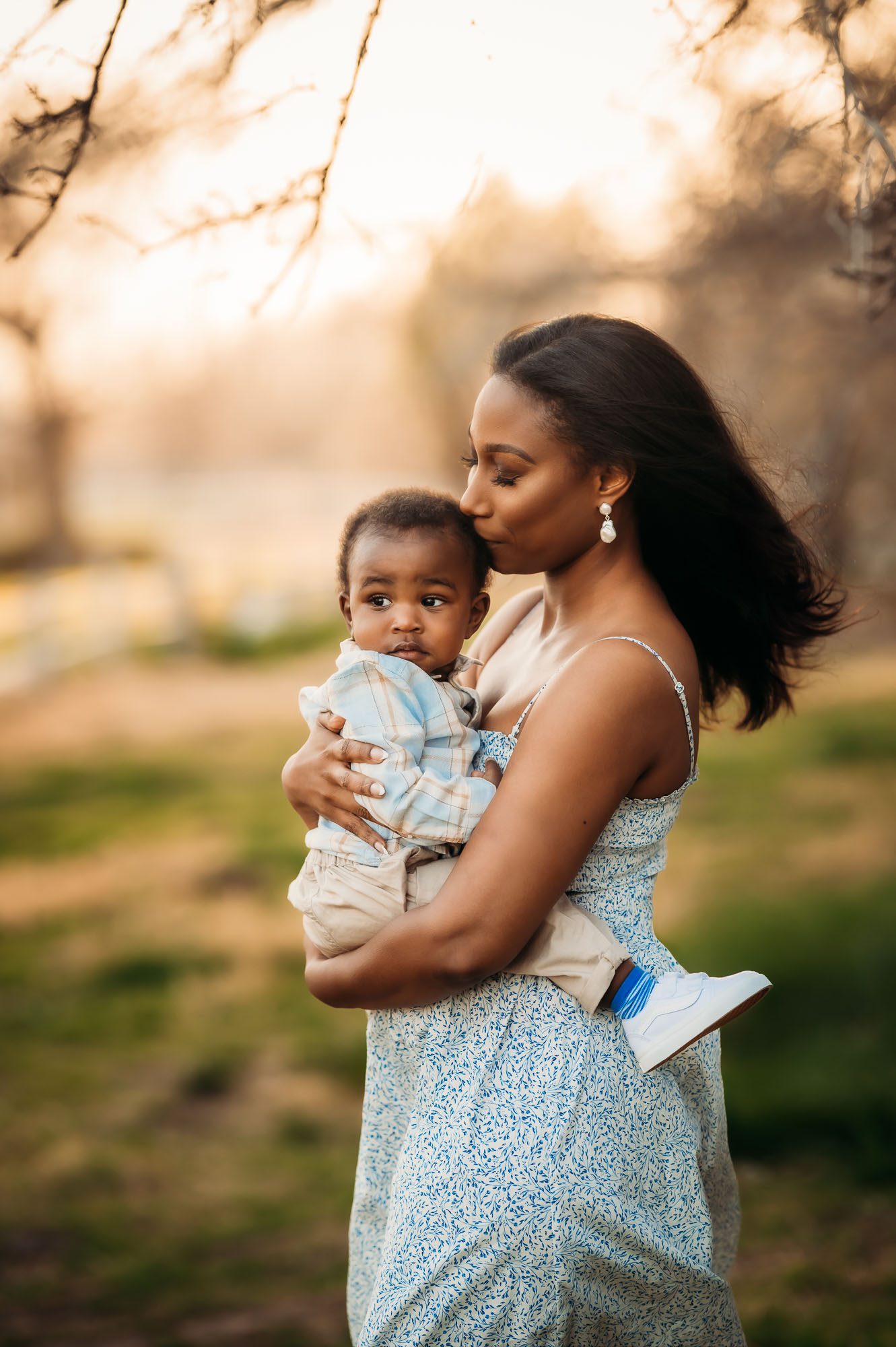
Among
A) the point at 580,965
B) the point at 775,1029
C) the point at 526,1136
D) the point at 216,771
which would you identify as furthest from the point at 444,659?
the point at 216,771

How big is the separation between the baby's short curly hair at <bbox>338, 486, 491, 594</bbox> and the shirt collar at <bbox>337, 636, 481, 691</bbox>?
126 mm

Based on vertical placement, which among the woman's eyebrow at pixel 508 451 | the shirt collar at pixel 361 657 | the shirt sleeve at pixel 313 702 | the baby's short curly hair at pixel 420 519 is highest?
the woman's eyebrow at pixel 508 451

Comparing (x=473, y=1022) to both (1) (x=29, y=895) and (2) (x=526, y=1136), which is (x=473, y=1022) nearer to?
(2) (x=526, y=1136)

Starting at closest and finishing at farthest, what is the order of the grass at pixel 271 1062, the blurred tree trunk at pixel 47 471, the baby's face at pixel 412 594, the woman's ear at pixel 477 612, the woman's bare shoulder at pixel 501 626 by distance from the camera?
the baby's face at pixel 412 594 < the woman's ear at pixel 477 612 < the woman's bare shoulder at pixel 501 626 < the grass at pixel 271 1062 < the blurred tree trunk at pixel 47 471

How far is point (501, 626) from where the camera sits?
2340 millimetres

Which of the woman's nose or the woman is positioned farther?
the woman's nose

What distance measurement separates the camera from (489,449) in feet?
6.01

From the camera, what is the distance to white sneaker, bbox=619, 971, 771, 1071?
1.67 m

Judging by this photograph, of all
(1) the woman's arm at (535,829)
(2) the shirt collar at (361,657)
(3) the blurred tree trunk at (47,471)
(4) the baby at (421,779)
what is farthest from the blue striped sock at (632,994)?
(3) the blurred tree trunk at (47,471)

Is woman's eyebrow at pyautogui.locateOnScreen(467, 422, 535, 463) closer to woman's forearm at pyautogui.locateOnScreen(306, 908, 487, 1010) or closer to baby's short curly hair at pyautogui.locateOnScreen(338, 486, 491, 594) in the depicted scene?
baby's short curly hair at pyautogui.locateOnScreen(338, 486, 491, 594)

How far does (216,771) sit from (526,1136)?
8617mm

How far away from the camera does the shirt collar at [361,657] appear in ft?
6.09

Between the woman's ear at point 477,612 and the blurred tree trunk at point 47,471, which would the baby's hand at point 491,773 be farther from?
the blurred tree trunk at point 47,471

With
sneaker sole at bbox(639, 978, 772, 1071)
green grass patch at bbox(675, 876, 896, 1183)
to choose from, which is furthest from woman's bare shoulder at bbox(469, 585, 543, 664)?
green grass patch at bbox(675, 876, 896, 1183)
